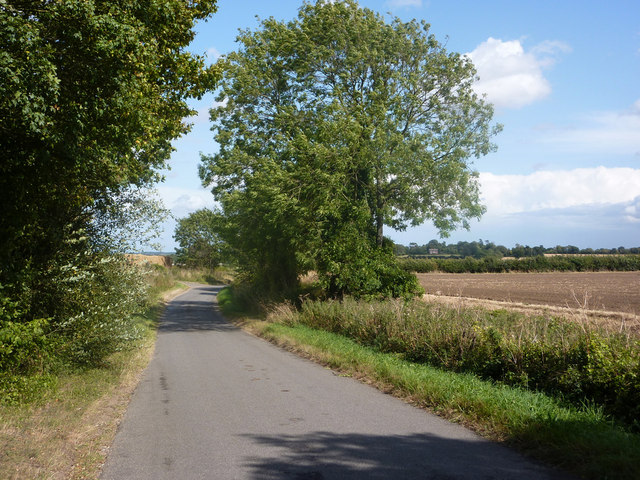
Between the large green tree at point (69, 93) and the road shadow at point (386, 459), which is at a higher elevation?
the large green tree at point (69, 93)

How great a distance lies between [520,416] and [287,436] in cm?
315

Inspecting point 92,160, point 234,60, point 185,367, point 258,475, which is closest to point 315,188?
point 234,60

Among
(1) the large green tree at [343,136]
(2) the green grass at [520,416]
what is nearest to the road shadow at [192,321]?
(1) the large green tree at [343,136]

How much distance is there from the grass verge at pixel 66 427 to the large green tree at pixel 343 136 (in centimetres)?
1340

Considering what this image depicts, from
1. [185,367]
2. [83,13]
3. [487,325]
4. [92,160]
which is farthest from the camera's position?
[185,367]

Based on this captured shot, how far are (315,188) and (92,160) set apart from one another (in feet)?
50.1

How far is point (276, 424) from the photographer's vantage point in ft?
24.8

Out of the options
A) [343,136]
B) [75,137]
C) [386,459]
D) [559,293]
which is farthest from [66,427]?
[559,293]

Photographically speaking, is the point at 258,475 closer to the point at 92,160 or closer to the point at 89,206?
the point at 92,160

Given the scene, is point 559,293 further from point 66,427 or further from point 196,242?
point 196,242

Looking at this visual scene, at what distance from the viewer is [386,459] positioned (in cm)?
584

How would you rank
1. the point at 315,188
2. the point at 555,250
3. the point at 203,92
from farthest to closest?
1. the point at 555,250
2. the point at 315,188
3. the point at 203,92

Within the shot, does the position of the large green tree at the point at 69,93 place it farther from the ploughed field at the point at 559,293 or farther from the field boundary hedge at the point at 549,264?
the field boundary hedge at the point at 549,264

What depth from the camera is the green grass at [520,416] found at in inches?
216
